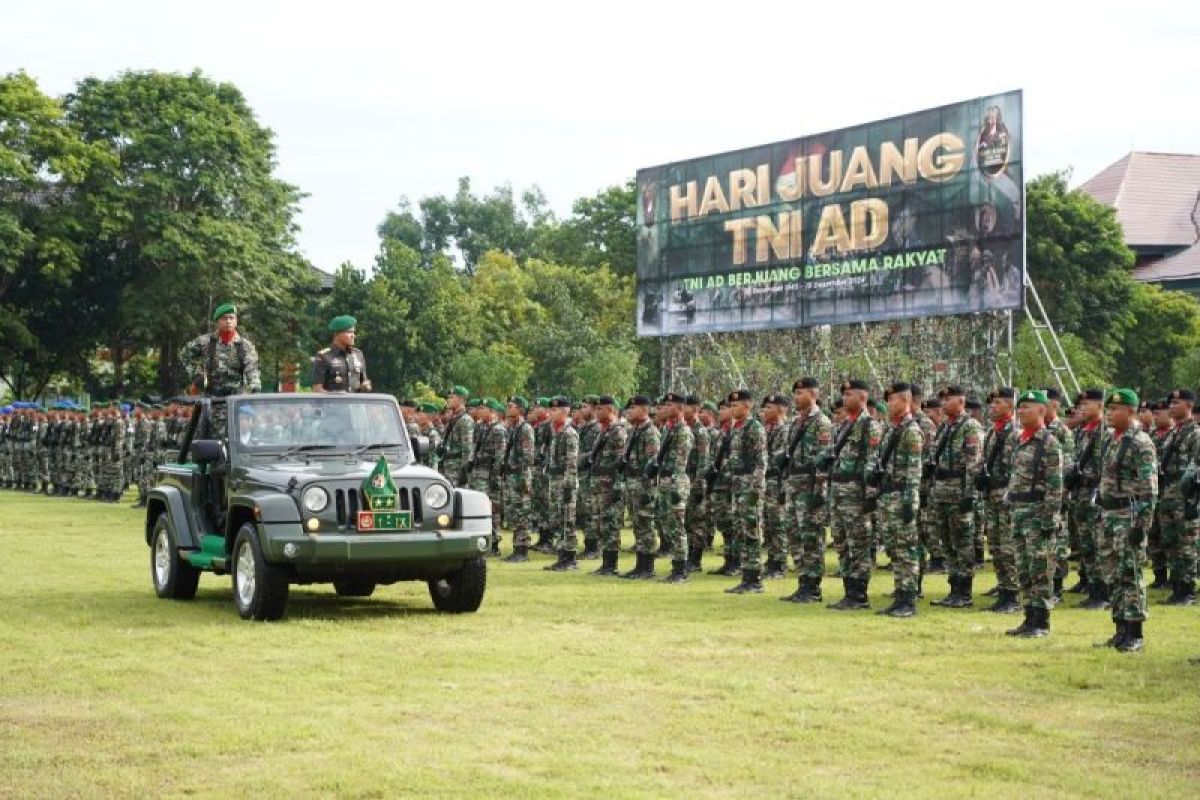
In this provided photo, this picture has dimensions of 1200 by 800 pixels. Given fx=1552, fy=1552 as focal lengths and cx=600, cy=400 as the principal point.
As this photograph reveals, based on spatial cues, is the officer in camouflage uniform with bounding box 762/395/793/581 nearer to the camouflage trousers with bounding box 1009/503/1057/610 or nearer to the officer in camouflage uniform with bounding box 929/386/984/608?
the officer in camouflage uniform with bounding box 929/386/984/608

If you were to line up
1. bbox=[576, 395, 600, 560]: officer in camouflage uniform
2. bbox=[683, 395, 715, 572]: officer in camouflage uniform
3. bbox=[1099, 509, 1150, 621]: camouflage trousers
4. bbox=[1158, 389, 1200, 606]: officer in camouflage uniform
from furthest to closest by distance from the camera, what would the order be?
1. bbox=[576, 395, 600, 560]: officer in camouflage uniform
2. bbox=[683, 395, 715, 572]: officer in camouflage uniform
3. bbox=[1158, 389, 1200, 606]: officer in camouflage uniform
4. bbox=[1099, 509, 1150, 621]: camouflage trousers

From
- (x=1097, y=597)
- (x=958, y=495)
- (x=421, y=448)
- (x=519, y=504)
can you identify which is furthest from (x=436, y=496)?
(x=519, y=504)

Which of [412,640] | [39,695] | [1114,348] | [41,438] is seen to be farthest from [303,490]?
[1114,348]

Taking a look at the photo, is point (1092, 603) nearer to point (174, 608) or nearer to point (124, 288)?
point (174, 608)

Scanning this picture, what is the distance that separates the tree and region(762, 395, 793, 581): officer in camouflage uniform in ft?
106

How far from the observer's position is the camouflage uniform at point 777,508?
16297 mm

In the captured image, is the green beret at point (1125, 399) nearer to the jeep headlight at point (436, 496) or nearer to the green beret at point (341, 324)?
the jeep headlight at point (436, 496)

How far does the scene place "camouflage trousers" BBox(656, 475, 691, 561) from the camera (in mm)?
15820

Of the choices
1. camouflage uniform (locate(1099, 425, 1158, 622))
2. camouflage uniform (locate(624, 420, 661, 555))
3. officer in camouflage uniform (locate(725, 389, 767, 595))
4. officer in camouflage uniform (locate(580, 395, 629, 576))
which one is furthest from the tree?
camouflage uniform (locate(1099, 425, 1158, 622))

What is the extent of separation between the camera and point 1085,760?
23.9 feet

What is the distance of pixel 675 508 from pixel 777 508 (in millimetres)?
1473

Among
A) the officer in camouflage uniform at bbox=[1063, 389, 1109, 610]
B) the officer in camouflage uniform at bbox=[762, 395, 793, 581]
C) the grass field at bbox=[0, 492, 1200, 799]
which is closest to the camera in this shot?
the grass field at bbox=[0, 492, 1200, 799]

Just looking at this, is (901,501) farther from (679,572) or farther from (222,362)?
(222,362)

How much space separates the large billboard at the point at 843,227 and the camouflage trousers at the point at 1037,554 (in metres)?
15.5
